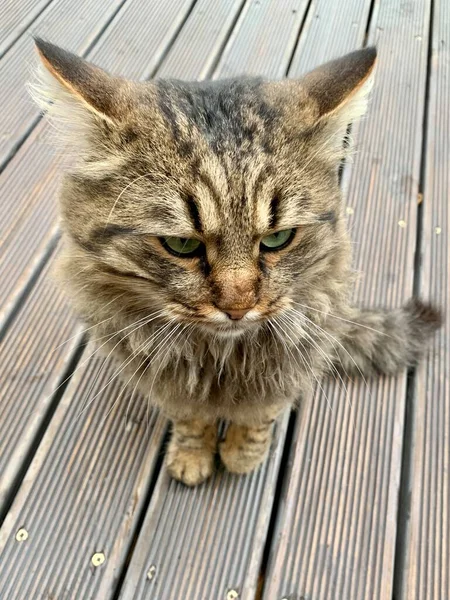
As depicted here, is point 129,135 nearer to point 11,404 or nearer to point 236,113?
point 236,113

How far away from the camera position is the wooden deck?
1104 mm

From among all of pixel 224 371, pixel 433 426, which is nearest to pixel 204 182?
pixel 224 371

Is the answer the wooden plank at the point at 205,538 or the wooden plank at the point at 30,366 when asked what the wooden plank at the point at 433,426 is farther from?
the wooden plank at the point at 30,366

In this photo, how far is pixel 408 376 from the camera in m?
1.37

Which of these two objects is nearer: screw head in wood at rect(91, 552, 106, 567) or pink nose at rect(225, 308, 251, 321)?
pink nose at rect(225, 308, 251, 321)

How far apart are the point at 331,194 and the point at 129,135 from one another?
14.8 inches

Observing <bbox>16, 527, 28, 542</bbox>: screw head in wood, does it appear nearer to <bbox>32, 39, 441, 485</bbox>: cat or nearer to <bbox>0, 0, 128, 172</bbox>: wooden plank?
<bbox>32, 39, 441, 485</bbox>: cat

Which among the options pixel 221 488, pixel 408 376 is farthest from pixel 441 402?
pixel 221 488

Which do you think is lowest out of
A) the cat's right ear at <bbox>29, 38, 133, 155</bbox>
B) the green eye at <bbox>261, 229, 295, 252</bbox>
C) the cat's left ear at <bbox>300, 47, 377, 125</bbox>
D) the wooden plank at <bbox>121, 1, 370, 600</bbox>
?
the wooden plank at <bbox>121, 1, 370, 600</bbox>

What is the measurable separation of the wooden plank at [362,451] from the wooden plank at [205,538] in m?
0.05

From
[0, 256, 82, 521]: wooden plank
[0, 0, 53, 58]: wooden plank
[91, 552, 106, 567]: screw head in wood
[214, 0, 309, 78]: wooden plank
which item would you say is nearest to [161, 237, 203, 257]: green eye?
[0, 256, 82, 521]: wooden plank

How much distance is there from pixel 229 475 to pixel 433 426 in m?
0.55

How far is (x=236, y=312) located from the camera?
851mm

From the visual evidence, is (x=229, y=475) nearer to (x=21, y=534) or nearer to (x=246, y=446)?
(x=246, y=446)
